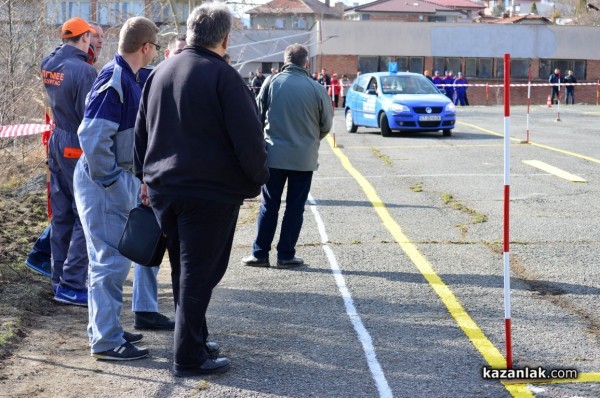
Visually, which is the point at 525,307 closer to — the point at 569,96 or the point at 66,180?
the point at 66,180

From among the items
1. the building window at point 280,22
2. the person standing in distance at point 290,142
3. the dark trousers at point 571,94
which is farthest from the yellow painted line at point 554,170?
the building window at point 280,22

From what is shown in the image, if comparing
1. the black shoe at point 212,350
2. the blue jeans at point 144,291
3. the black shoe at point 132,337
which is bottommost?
the black shoe at point 132,337

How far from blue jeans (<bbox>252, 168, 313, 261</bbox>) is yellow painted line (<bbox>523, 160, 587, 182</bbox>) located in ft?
21.9

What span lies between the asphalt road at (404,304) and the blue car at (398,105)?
9157 mm

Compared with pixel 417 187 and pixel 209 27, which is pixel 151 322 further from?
pixel 417 187

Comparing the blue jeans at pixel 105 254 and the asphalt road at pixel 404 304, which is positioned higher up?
the blue jeans at pixel 105 254

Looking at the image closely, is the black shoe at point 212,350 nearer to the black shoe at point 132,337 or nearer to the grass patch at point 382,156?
the black shoe at point 132,337

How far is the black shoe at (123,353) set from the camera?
5723mm

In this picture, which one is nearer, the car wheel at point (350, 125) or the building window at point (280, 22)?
the car wheel at point (350, 125)

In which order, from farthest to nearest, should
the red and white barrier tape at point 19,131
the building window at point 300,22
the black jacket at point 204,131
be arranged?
the building window at point 300,22 → the red and white barrier tape at point 19,131 → the black jacket at point 204,131

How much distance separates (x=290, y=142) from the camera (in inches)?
329

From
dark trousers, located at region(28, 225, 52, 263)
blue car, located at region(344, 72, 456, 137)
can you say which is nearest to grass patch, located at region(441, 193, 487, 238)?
dark trousers, located at region(28, 225, 52, 263)

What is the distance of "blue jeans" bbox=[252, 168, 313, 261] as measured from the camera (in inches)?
333

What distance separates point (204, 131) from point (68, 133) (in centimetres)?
246
